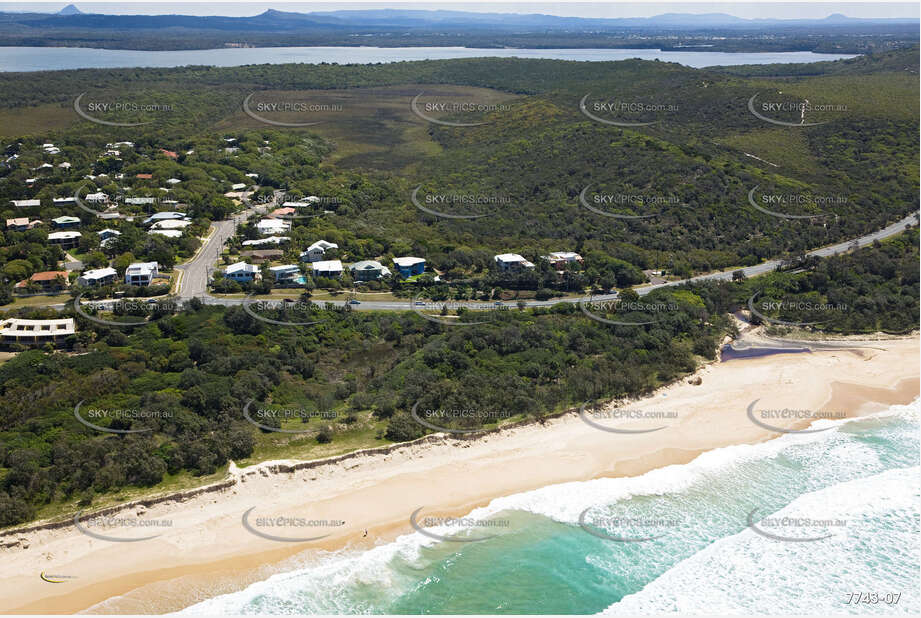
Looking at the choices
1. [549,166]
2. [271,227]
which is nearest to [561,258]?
[271,227]

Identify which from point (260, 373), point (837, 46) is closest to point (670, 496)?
point (260, 373)

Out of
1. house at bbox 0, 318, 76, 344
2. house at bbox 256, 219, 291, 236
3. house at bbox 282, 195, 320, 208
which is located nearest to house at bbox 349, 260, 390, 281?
house at bbox 256, 219, 291, 236

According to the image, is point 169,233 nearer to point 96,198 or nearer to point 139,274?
point 139,274

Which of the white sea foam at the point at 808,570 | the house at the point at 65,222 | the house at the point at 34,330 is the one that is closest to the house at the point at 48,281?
the house at the point at 34,330

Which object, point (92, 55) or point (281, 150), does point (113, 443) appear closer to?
point (281, 150)

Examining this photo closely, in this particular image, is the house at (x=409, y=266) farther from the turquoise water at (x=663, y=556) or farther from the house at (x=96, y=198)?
the house at (x=96, y=198)
